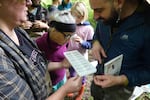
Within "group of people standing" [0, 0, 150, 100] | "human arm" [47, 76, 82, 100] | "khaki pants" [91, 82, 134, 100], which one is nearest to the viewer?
"group of people standing" [0, 0, 150, 100]

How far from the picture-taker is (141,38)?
5.02ft

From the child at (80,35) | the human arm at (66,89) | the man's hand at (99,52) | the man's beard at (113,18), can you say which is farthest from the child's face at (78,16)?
the human arm at (66,89)

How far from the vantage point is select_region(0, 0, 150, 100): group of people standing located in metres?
1.21

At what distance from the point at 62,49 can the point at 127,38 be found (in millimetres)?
791

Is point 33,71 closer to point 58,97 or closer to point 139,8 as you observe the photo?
point 58,97

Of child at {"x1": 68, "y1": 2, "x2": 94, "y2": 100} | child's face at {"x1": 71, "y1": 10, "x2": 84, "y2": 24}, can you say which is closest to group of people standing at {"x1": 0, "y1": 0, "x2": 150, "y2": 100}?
child at {"x1": 68, "y1": 2, "x2": 94, "y2": 100}

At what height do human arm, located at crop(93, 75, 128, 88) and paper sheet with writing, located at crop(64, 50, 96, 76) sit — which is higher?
paper sheet with writing, located at crop(64, 50, 96, 76)

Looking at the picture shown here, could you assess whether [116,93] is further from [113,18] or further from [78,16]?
[78,16]

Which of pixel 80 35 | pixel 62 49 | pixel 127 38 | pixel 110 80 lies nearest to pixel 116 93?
pixel 110 80

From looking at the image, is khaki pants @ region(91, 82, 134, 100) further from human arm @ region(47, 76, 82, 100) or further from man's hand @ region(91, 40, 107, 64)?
human arm @ region(47, 76, 82, 100)

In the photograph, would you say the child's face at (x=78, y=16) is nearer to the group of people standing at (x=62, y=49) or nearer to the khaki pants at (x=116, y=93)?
the group of people standing at (x=62, y=49)

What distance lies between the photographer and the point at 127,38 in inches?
62.4

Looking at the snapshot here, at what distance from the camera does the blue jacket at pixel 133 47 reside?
153cm

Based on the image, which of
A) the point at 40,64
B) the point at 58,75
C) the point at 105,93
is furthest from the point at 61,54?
the point at 40,64
